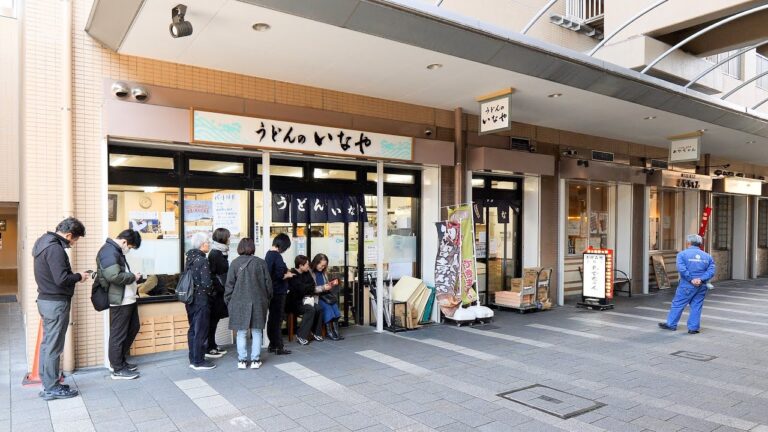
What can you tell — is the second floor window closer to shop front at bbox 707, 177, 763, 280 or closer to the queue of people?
shop front at bbox 707, 177, 763, 280

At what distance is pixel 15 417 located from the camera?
5199 mm

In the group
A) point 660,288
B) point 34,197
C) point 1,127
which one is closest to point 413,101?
point 34,197

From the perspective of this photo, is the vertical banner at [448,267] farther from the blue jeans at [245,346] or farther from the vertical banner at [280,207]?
the blue jeans at [245,346]

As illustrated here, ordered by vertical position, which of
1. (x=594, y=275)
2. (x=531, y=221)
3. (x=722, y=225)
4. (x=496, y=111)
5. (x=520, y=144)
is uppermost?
(x=496, y=111)

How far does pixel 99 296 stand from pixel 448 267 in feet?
19.3

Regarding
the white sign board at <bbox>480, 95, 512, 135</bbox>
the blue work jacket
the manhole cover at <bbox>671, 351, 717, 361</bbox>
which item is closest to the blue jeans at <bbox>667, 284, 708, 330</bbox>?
the blue work jacket

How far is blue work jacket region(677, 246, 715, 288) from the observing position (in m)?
9.26

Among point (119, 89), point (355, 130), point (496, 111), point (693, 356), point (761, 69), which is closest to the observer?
point (119, 89)

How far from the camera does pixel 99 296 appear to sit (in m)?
6.23

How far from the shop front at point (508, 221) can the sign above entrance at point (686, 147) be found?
3.40 meters

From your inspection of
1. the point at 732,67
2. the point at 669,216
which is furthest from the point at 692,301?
the point at 732,67

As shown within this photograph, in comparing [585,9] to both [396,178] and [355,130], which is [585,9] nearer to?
[396,178]

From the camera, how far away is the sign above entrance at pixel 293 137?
7.48 m

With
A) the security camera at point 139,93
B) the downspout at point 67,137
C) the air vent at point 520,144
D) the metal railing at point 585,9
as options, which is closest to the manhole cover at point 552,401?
the downspout at point 67,137
